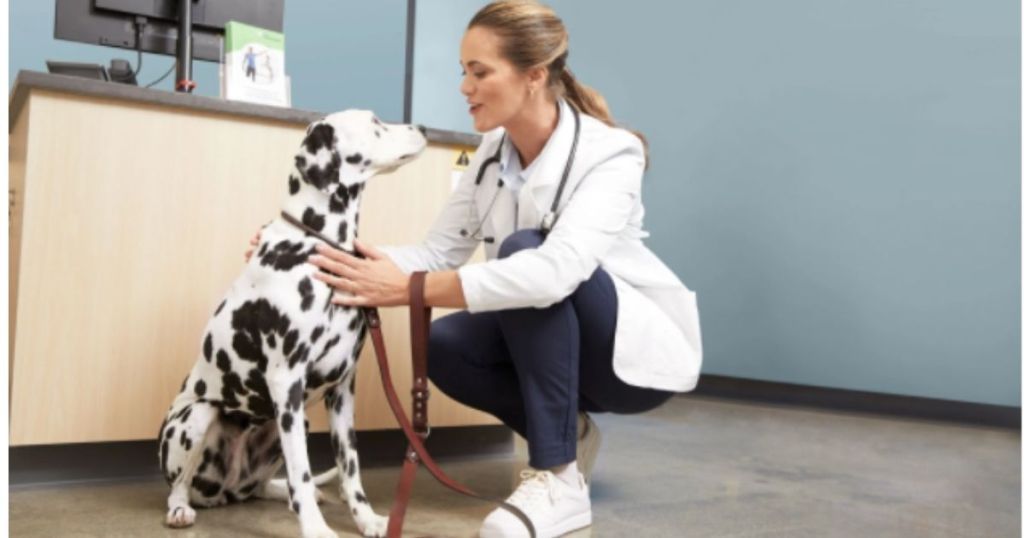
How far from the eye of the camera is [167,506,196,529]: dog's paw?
1.84 metres

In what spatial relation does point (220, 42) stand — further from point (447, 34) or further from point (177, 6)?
point (447, 34)

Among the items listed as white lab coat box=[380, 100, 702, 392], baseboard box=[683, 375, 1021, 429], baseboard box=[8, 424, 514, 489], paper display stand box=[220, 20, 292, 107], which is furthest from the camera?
baseboard box=[683, 375, 1021, 429]

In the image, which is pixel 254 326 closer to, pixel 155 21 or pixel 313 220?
pixel 313 220

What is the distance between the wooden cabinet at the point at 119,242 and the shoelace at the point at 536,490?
0.66 metres

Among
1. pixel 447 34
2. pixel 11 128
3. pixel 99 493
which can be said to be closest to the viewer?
pixel 99 493

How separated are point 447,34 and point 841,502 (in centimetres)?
360

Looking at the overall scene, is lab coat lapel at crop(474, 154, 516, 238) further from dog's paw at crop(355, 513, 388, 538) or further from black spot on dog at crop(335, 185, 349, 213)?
dog's paw at crop(355, 513, 388, 538)

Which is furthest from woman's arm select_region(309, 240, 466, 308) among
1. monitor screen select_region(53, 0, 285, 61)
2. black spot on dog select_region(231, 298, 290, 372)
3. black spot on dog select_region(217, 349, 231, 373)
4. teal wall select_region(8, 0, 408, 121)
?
teal wall select_region(8, 0, 408, 121)

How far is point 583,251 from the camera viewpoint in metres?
1.84

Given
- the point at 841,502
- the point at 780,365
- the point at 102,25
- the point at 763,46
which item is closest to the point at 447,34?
the point at 763,46

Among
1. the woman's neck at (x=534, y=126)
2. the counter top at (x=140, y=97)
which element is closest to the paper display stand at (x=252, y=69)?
the counter top at (x=140, y=97)

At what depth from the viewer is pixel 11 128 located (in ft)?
7.61

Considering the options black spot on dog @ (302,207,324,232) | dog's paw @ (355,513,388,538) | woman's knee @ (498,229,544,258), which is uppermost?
black spot on dog @ (302,207,324,232)

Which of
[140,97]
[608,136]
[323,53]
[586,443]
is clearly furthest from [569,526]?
[323,53]
